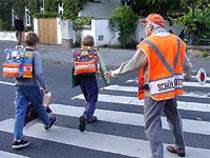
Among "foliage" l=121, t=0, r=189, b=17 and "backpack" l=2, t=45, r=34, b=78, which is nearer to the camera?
"backpack" l=2, t=45, r=34, b=78

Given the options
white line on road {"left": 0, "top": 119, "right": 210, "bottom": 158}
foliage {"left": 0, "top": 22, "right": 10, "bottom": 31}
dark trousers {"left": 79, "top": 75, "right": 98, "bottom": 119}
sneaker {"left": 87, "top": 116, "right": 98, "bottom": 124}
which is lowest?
white line on road {"left": 0, "top": 119, "right": 210, "bottom": 158}

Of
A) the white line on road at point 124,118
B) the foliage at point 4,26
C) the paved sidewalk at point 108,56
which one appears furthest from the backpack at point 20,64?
the foliage at point 4,26

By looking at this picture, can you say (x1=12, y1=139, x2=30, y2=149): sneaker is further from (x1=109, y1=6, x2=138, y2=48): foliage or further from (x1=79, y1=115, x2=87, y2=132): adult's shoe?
(x1=109, y1=6, x2=138, y2=48): foliage

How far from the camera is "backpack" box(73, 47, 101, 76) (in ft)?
19.5

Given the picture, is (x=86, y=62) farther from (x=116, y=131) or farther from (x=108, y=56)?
(x=108, y=56)

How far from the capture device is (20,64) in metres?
5.10

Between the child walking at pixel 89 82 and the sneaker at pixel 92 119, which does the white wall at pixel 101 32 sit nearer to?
the sneaker at pixel 92 119

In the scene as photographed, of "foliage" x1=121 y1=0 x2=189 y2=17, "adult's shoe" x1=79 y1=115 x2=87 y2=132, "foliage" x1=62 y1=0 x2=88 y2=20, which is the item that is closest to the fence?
"foliage" x1=62 y1=0 x2=88 y2=20

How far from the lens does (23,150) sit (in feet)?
17.2

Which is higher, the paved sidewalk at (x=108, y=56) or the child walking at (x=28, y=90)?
the child walking at (x=28, y=90)

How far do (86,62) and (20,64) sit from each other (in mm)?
1216

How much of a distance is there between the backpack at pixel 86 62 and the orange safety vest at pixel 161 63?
1.77m

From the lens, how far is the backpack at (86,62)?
5930 millimetres

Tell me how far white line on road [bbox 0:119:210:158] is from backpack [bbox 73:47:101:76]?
99 cm
